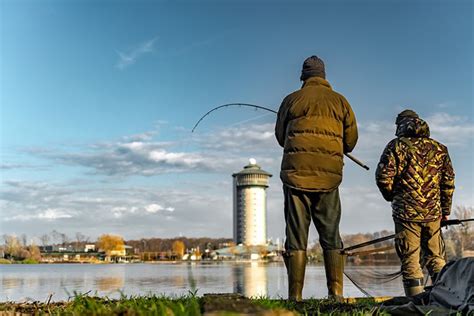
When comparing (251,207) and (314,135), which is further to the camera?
(251,207)

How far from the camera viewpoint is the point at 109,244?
129 meters

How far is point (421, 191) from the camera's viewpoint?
207 inches

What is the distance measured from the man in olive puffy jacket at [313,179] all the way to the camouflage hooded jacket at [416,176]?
54cm

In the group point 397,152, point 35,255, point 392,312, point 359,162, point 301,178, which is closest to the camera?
point 392,312

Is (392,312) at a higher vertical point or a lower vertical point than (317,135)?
lower

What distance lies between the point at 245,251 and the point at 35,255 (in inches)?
1827

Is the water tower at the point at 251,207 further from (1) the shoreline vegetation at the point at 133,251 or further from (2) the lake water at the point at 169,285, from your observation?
(2) the lake water at the point at 169,285

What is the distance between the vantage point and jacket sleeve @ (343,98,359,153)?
5360 millimetres

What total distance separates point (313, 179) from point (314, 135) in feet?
1.37

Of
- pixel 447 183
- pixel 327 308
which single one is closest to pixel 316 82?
pixel 447 183

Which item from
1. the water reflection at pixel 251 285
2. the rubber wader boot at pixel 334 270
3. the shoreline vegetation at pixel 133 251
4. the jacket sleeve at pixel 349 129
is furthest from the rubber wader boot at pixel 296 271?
the shoreline vegetation at pixel 133 251

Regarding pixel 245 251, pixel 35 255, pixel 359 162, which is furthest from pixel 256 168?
pixel 359 162

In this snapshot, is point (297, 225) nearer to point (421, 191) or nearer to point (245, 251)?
point (421, 191)

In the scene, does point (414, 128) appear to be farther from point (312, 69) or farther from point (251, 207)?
point (251, 207)
